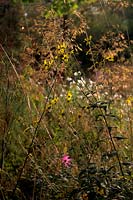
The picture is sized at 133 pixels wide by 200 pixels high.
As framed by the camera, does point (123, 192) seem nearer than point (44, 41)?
Yes

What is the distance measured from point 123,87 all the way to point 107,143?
0.74 m

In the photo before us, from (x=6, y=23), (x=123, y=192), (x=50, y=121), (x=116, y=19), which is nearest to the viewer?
(x=123, y=192)

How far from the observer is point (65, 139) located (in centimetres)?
374

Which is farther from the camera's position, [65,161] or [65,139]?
[65,139]

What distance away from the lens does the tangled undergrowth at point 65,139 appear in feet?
8.70

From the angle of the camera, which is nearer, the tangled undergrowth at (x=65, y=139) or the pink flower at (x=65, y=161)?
the tangled undergrowth at (x=65, y=139)

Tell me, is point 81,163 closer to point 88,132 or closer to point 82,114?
point 88,132

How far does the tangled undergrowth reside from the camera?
2.65 metres

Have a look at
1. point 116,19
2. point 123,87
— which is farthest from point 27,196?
point 116,19

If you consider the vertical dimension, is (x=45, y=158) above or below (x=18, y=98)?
below

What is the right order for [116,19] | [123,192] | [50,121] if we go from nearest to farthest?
[123,192] → [50,121] → [116,19]

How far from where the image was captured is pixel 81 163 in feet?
10.5

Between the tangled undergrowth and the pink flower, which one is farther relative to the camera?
the pink flower

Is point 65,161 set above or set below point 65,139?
above
